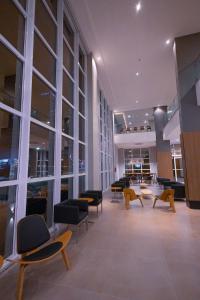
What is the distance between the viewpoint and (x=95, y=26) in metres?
6.13

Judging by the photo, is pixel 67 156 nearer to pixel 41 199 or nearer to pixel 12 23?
pixel 41 199

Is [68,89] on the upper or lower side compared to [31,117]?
upper

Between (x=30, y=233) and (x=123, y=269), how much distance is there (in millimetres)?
1459

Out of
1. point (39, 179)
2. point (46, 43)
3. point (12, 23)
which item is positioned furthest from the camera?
point (46, 43)

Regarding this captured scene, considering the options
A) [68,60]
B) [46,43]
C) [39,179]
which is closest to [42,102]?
[46,43]

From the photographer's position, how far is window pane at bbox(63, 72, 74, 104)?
538 centimetres

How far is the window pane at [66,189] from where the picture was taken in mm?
4814

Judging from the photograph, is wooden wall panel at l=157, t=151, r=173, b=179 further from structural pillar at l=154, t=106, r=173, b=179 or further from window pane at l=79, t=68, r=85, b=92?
window pane at l=79, t=68, r=85, b=92

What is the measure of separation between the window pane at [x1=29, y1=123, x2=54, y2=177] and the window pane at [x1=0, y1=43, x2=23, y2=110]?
1.99 ft

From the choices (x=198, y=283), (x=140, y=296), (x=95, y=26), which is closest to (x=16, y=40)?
(x=95, y=26)

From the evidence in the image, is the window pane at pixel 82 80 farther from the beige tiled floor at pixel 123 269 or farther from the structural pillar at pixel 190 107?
the beige tiled floor at pixel 123 269

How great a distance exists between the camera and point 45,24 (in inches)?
171

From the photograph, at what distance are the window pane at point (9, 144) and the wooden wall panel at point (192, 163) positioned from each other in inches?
217

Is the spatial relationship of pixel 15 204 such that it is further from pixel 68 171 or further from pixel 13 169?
pixel 68 171
